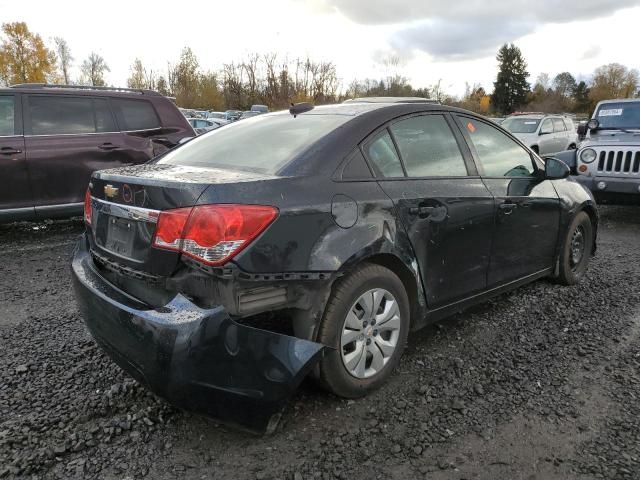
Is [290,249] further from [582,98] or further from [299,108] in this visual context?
[582,98]

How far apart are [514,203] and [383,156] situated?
4.21ft

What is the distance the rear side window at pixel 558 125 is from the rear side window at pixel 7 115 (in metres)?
14.7

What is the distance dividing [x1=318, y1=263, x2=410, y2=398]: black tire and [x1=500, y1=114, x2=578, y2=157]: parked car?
1342cm

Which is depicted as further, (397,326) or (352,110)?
(352,110)

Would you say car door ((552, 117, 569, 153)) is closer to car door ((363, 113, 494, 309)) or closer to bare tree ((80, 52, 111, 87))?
car door ((363, 113, 494, 309))

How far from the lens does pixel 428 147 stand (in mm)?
3285

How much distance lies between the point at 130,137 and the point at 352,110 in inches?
179

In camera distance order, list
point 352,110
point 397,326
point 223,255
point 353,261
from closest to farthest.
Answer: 1. point 223,255
2. point 353,261
3. point 397,326
4. point 352,110

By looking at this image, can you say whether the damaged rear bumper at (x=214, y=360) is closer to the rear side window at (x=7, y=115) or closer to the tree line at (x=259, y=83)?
the rear side window at (x=7, y=115)

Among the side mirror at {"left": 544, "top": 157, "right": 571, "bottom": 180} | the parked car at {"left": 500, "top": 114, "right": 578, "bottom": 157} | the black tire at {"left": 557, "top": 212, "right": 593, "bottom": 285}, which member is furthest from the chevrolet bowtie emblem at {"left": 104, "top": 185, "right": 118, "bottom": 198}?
the parked car at {"left": 500, "top": 114, "right": 578, "bottom": 157}

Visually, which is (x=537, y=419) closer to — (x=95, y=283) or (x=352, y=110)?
(x=352, y=110)

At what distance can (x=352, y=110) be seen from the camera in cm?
318

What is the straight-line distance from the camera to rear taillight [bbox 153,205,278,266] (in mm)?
2221

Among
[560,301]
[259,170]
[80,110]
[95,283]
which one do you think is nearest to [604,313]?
[560,301]
